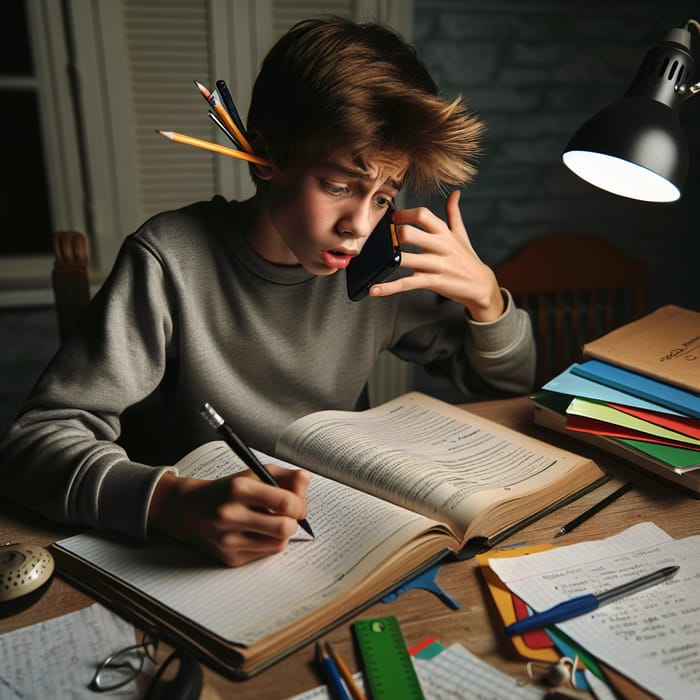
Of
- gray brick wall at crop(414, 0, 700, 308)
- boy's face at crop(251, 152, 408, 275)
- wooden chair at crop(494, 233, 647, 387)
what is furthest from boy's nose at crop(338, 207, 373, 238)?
gray brick wall at crop(414, 0, 700, 308)

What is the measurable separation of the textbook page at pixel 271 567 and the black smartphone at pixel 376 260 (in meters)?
0.34

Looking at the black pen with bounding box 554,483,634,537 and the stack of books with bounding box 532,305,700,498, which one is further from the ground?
the stack of books with bounding box 532,305,700,498

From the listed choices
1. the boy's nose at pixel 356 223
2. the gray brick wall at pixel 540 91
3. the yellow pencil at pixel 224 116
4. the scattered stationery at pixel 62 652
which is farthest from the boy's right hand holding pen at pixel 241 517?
the gray brick wall at pixel 540 91

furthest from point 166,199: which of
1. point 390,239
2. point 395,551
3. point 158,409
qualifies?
point 395,551

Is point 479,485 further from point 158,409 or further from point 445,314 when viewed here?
point 158,409

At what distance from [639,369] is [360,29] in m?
0.61

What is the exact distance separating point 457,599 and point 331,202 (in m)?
0.52

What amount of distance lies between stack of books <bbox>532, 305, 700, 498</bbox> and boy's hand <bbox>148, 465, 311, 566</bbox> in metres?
0.46

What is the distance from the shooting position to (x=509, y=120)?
215 centimetres

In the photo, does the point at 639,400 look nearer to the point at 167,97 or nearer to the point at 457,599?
the point at 457,599

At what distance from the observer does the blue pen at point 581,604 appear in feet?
2.09

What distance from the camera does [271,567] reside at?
2.29ft

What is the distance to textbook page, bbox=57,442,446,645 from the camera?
2.08 ft

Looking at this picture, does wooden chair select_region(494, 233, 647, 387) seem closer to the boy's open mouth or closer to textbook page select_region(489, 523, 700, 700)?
the boy's open mouth
